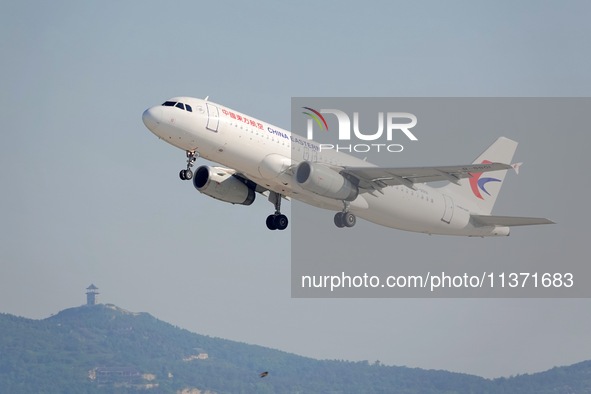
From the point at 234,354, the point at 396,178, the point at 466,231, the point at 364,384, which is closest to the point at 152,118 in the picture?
the point at 396,178

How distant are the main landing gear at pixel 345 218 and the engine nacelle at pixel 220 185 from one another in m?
5.05

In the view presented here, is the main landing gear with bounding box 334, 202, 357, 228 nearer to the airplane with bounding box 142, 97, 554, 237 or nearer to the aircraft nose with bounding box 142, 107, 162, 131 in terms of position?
the airplane with bounding box 142, 97, 554, 237

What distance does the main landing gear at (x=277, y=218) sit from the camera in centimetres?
5972

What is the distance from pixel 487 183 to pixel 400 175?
12165 millimetres

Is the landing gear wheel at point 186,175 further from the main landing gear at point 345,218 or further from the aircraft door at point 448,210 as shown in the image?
the aircraft door at point 448,210

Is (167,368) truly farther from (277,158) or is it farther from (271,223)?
(277,158)

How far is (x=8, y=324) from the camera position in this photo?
105 m

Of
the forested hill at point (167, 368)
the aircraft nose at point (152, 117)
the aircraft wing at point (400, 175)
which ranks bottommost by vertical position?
the forested hill at point (167, 368)

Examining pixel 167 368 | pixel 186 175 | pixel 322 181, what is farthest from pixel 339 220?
pixel 167 368

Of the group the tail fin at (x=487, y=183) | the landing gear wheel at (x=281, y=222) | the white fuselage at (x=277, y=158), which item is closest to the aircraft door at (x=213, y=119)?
the white fuselage at (x=277, y=158)

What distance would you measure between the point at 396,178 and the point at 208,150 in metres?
9.17

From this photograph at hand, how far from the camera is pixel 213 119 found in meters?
52.3

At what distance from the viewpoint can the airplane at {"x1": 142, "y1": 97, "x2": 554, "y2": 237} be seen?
172 ft

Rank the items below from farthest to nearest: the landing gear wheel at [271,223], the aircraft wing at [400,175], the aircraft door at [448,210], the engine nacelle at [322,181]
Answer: the aircraft door at [448,210] < the landing gear wheel at [271,223] < the aircraft wing at [400,175] < the engine nacelle at [322,181]
